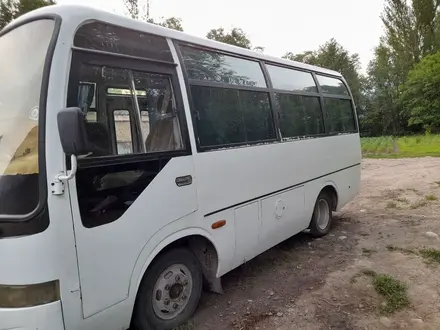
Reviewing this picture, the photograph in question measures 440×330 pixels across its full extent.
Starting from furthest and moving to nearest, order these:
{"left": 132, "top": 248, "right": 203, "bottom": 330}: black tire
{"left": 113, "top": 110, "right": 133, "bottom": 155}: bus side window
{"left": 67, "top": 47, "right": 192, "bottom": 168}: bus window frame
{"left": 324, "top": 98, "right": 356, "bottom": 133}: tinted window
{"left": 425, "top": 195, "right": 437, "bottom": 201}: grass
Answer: {"left": 425, "top": 195, "right": 437, "bottom": 201}: grass < {"left": 324, "top": 98, "right": 356, "bottom": 133}: tinted window < {"left": 132, "top": 248, "right": 203, "bottom": 330}: black tire < {"left": 113, "top": 110, "right": 133, "bottom": 155}: bus side window < {"left": 67, "top": 47, "right": 192, "bottom": 168}: bus window frame

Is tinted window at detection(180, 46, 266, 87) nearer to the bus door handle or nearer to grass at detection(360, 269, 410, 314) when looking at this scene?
the bus door handle

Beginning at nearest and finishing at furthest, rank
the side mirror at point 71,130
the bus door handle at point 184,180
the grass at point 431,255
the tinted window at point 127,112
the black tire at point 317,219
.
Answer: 1. the side mirror at point 71,130
2. the tinted window at point 127,112
3. the bus door handle at point 184,180
4. the grass at point 431,255
5. the black tire at point 317,219

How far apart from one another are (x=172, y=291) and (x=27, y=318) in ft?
4.13

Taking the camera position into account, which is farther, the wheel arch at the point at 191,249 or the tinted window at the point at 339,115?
the tinted window at the point at 339,115

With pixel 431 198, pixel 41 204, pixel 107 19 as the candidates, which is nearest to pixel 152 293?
pixel 41 204

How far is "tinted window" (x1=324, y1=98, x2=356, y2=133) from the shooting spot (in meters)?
5.70

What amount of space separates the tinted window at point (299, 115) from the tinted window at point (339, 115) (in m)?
0.35

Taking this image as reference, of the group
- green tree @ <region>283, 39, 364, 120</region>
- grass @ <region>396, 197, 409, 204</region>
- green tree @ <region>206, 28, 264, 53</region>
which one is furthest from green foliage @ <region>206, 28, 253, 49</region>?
grass @ <region>396, 197, 409, 204</region>

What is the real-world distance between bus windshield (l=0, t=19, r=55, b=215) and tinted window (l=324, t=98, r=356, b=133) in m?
4.57

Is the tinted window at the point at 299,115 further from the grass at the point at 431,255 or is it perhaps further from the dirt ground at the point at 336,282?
the grass at the point at 431,255

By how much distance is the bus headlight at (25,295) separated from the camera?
6.48 feet

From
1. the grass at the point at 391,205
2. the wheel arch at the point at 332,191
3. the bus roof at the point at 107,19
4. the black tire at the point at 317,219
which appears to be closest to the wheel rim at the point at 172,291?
the bus roof at the point at 107,19

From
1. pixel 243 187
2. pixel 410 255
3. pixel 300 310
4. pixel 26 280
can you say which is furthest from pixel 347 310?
pixel 26 280

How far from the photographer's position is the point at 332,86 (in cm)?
614
